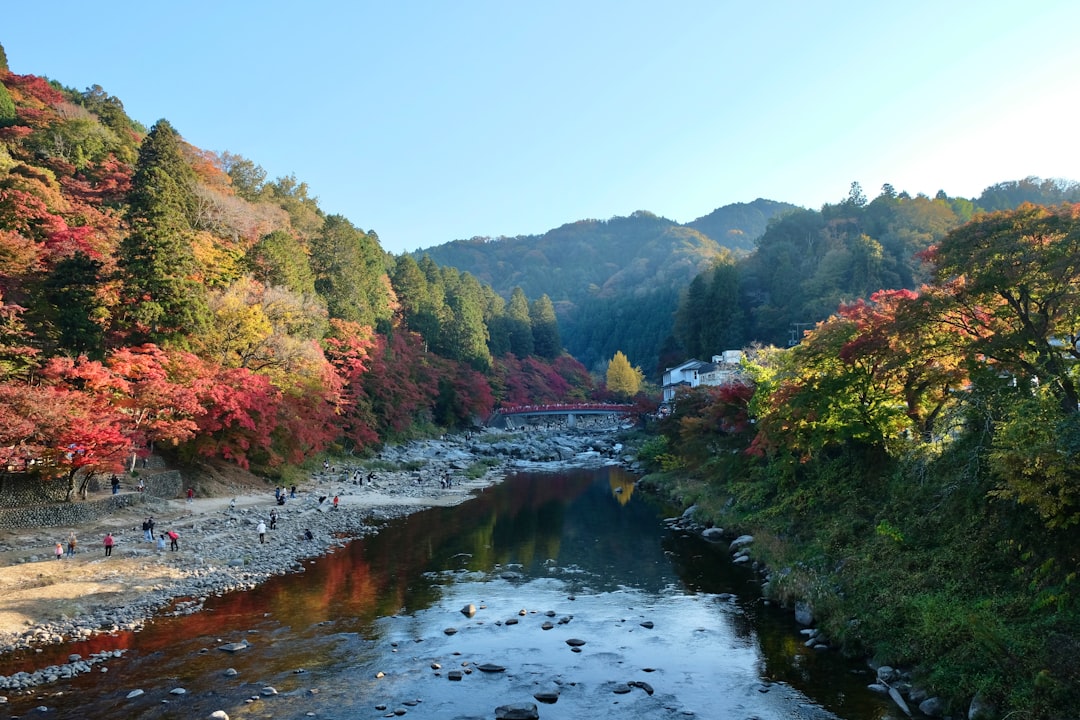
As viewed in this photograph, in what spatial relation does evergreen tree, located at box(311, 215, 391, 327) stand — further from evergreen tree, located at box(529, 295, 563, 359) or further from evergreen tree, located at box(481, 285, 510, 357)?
evergreen tree, located at box(529, 295, 563, 359)

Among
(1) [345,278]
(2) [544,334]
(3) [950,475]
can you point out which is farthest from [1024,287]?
(2) [544,334]

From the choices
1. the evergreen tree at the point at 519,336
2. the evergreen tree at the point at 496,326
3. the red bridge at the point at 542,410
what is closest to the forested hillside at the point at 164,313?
the red bridge at the point at 542,410

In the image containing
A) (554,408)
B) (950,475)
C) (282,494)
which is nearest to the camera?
(950,475)

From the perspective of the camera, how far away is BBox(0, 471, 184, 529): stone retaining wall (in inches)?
790

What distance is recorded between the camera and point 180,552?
2020cm

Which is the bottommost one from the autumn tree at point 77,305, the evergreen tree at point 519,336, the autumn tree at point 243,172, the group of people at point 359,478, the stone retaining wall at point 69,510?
the group of people at point 359,478

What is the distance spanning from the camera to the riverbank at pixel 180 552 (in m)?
14.9

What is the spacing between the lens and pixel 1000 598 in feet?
38.5

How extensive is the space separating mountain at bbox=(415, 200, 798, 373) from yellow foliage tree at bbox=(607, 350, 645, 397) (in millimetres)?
18289

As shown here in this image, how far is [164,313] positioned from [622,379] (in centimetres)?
6466

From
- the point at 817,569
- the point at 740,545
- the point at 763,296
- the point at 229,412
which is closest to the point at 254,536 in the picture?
the point at 229,412

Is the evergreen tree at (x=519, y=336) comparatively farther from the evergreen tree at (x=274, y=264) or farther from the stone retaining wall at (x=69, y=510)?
the stone retaining wall at (x=69, y=510)

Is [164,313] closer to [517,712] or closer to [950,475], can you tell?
[517,712]

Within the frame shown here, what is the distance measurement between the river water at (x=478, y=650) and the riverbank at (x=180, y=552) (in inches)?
43.8
